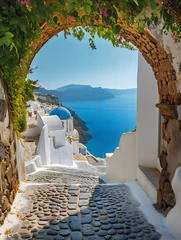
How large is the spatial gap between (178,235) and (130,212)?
846mm

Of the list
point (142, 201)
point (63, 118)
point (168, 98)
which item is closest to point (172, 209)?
point (142, 201)

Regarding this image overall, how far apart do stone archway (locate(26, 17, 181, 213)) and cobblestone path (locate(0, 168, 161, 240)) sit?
534mm

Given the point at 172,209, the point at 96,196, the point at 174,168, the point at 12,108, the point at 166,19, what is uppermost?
the point at 166,19

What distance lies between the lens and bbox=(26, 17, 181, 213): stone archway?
10.00ft

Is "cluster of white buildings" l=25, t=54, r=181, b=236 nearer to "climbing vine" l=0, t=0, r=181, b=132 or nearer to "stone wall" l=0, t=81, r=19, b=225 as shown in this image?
"climbing vine" l=0, t=0, r=181, b=132

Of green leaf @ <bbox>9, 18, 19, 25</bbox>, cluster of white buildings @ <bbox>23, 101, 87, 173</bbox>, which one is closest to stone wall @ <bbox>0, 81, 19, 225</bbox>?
green leaf @ <bbox>9, 18, 19, 25</bbox>

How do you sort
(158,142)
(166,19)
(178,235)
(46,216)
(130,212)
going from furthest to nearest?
(158,142), (130,212), (46,216), (178,235), (166,19)

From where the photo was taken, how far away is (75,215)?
321 centimetres

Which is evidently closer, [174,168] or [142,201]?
[174,168]

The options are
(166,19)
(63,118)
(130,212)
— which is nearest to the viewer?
(166,19)

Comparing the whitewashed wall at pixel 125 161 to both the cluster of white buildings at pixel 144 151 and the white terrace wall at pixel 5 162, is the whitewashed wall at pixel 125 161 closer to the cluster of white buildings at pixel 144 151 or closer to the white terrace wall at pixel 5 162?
the cluster of white buildings at pixel 144 151

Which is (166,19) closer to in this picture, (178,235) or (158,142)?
(178,235)

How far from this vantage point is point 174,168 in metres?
3.02

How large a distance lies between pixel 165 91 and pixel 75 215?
207 centimetres
